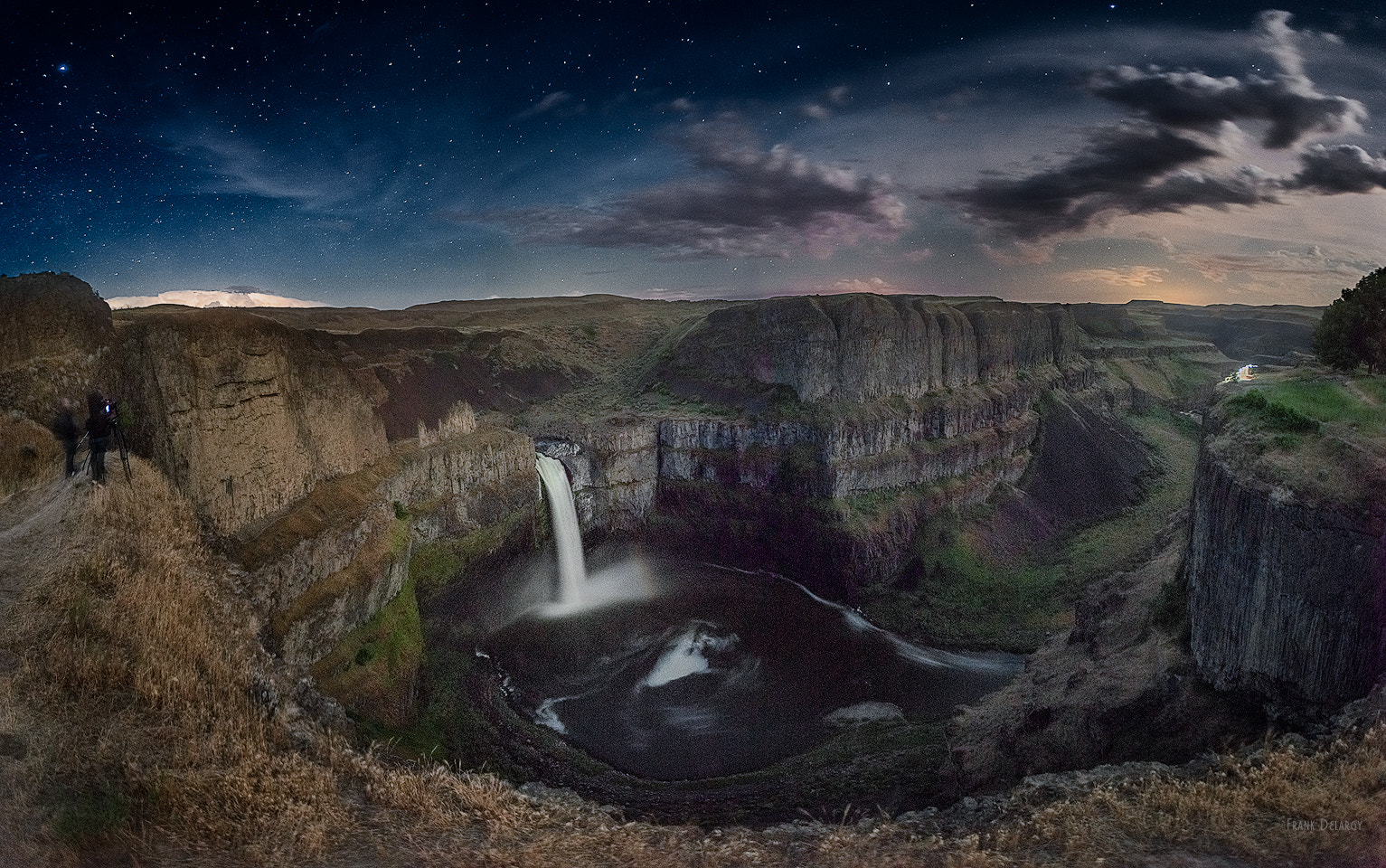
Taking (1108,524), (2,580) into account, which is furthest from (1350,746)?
(1108,524)

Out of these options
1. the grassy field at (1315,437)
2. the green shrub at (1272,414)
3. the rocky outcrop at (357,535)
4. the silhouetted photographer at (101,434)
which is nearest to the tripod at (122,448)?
the silhouetted photographer at (101,434)

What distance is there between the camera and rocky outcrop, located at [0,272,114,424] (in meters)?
14.4

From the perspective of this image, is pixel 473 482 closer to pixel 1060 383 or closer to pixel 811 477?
pixel 811 477

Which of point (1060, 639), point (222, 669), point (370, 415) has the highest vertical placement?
point (370, 415)

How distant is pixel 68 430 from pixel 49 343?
7.86 feet

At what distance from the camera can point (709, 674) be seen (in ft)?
89.5

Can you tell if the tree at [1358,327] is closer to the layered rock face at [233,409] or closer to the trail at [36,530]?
the layered rock face at [233,409]

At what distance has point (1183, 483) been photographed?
51.7 metres

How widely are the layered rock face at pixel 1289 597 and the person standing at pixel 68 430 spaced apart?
83.4ft

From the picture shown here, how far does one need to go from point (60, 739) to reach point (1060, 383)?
6982 centimetres

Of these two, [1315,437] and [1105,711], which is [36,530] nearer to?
[1105,711]

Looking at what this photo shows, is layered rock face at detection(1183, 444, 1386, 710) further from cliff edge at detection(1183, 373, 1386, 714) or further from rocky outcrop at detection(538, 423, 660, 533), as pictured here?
rocky outcrop at detection(538, 423, 660, 533)

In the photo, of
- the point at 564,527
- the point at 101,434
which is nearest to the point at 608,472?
the point at 564,527

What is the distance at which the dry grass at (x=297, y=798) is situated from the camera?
732 cm
